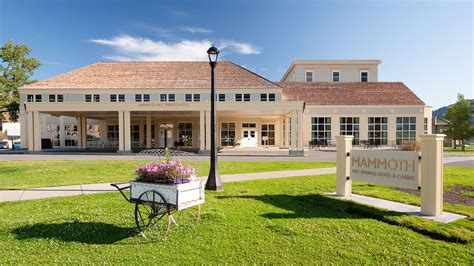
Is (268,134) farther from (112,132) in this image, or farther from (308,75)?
(112,132)

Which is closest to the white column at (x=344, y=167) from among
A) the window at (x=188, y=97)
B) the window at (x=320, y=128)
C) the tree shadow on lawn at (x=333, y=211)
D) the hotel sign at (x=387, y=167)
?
the hotel sign at (x=387, y=167)

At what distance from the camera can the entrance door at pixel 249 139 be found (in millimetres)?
A: 36312

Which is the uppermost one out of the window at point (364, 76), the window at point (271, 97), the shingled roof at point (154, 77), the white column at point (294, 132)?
the window at point (364, 76)

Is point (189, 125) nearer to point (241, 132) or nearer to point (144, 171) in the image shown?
point (241, 132)

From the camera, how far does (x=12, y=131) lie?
152 ft

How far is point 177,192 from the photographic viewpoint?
521 centimetres

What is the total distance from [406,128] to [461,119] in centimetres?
900

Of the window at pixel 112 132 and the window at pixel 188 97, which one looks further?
the window at pixel 112 132

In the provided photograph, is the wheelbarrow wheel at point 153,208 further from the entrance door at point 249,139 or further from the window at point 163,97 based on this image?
the entrance door at point 249,139

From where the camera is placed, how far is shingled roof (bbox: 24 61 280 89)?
33.4 metres

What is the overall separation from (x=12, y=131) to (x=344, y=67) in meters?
50.5

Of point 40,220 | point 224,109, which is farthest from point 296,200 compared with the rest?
point 224,109

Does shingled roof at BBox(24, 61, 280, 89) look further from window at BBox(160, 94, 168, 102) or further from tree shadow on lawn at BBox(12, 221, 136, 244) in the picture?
tree shadow on lawn at BBox(12, 221, 136, 244)

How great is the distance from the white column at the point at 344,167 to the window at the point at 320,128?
28.6 m
